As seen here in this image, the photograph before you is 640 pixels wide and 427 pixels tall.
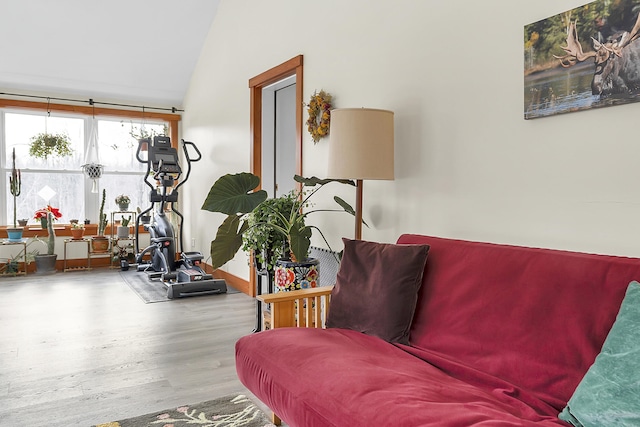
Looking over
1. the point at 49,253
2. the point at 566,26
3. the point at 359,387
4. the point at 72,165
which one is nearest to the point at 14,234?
the point at 49,253

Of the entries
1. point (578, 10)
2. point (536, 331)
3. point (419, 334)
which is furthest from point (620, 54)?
point (419, 334)

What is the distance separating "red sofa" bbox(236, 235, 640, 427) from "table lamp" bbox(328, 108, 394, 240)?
65 centimetres

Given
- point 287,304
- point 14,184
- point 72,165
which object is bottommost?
point 287,304

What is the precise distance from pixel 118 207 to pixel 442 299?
19.3 ft

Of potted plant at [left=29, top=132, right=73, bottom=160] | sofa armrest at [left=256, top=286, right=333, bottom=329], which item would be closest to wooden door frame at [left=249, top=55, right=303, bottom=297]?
sofa armrest at [left=256, top=286, right=333, bottom=329]

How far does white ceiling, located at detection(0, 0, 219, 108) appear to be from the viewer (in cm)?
533

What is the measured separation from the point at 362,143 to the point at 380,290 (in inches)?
32.4

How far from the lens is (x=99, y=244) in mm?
6453

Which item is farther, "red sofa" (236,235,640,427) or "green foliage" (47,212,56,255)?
"green foliage" (47,212,56,255)

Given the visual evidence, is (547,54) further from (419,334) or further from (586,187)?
(419,334)

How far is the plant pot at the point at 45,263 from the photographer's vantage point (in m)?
6.12

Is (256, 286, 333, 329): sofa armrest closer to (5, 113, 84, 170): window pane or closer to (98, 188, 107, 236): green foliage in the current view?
(98, 188, 107, 236): green foliage

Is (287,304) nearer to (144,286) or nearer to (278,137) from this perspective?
(278,137)

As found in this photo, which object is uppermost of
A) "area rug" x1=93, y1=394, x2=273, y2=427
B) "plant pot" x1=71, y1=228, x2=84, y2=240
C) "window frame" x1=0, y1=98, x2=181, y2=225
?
"window frame" x1=0, y1=98, x2=181, y2=225
